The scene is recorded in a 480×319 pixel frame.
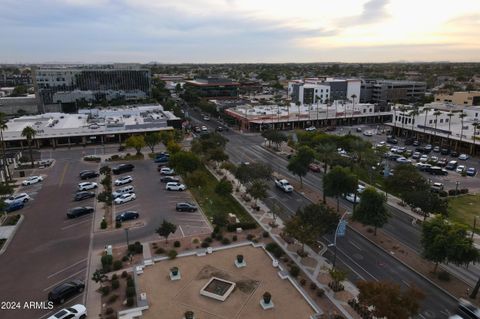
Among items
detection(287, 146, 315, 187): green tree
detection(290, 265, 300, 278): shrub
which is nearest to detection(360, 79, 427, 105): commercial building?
detection(287, 146, 315, 187): green tree

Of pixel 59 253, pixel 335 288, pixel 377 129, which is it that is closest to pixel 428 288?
pixel 335 288

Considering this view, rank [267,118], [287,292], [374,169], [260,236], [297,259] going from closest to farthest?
1. [287,292]
2. [297,259]
3. [260,236]
4. [374,169]
5. [267,118]

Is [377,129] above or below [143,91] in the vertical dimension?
below

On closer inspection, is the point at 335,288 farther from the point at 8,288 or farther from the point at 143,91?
the point at 143,91

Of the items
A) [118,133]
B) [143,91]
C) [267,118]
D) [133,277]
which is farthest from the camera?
[143,91]

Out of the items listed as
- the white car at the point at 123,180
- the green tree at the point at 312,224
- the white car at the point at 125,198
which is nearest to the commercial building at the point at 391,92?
the white car at the point at 123,180

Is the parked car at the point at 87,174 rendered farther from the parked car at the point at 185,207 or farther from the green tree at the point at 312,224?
the green tree at the point at 312,224

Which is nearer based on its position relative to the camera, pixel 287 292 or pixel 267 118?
pixel 287 292
